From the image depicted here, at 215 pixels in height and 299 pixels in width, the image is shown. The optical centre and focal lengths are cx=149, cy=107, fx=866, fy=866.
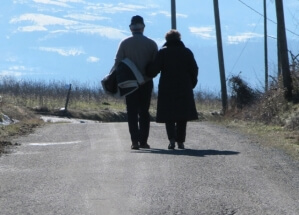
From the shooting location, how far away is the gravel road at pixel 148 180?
789 centimetres

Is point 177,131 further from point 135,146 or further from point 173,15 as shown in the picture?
point 173,15

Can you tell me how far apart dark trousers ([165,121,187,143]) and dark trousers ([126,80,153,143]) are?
375 millimetres

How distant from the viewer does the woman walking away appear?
1303 centimetres

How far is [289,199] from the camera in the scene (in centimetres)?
825

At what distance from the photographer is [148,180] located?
9289 mm

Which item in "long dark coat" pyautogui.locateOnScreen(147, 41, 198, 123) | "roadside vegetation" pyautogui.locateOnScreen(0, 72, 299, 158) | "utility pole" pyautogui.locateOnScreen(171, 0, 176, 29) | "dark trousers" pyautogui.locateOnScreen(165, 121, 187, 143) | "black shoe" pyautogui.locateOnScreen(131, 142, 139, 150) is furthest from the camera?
"utility pole" pyautogui.locateOnScreen(171, 0, 176, 29)

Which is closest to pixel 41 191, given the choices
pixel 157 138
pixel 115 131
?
pixel 157 138

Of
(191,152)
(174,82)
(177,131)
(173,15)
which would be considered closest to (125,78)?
(174,82)

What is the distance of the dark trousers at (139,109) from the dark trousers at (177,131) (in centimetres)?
37

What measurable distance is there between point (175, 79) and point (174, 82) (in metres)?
0.05

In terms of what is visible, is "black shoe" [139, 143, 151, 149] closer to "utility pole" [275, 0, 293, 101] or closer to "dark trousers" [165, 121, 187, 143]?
"dark trousers" [165, 121, 187, 143]

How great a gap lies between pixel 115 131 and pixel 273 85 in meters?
8.45

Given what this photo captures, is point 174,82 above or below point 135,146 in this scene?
above

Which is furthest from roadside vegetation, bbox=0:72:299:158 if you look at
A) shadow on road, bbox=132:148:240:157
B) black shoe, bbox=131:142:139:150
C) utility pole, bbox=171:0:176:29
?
utility pole, bbox=171:0:176:29
